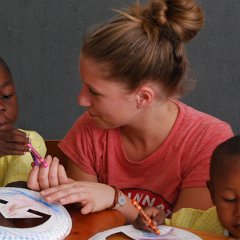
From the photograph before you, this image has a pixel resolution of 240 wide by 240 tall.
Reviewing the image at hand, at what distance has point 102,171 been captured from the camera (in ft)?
5.30

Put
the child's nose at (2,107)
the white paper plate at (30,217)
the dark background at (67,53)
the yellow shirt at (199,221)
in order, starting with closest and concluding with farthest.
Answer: the white paper plate at (30,217)
the yellow shirt at (199,221)
the child's nose at (2,107)
the dark background at (67,53)

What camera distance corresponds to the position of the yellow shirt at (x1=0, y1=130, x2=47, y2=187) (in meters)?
1.51

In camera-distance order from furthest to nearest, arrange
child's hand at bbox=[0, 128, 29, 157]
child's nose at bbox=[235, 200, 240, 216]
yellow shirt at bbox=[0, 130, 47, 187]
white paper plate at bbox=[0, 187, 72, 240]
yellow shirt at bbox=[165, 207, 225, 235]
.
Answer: yellow shirt at bbox=[0, 130, 47, 187] < child's hand at bbox=[0, 128, 29, 157] < yellow shirt at bbox=[165, 207, 225, 235] < child's nose at bbox=[235, 200, 240, 216] < white paper plate at bbox=[0, 187, 72, 240]

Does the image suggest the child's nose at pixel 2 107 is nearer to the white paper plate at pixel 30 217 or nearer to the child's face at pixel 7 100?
the child's face at pixel 7 100

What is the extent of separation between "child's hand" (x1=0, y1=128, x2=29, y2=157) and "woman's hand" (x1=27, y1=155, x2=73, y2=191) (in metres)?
0.17

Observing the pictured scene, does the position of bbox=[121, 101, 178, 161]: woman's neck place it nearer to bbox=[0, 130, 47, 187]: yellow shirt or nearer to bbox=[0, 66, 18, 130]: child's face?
bbox=[0, 130, 47, 187]: yellow shirt

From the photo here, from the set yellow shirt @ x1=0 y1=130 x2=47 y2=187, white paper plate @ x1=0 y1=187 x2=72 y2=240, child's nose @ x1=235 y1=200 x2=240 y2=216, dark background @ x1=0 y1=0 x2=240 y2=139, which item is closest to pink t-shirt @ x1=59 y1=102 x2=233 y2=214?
yellow shirt @ x1=0 y1=130 x2=47 y2=187

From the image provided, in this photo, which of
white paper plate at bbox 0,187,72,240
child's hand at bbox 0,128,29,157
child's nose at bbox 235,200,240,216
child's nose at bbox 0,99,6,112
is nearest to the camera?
white paper plate at bbox 0,187,72,240

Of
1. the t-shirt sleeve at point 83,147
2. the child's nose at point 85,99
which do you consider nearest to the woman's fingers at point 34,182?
the child's nose at point 85,99

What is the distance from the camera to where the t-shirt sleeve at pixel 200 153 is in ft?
4.84

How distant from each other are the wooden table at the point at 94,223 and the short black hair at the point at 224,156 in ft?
0.58

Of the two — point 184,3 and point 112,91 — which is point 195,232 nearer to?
point 112,91

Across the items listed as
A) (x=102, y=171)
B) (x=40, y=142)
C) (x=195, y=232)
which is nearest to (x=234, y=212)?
(x=195, y=232)

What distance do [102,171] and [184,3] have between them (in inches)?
21.5
